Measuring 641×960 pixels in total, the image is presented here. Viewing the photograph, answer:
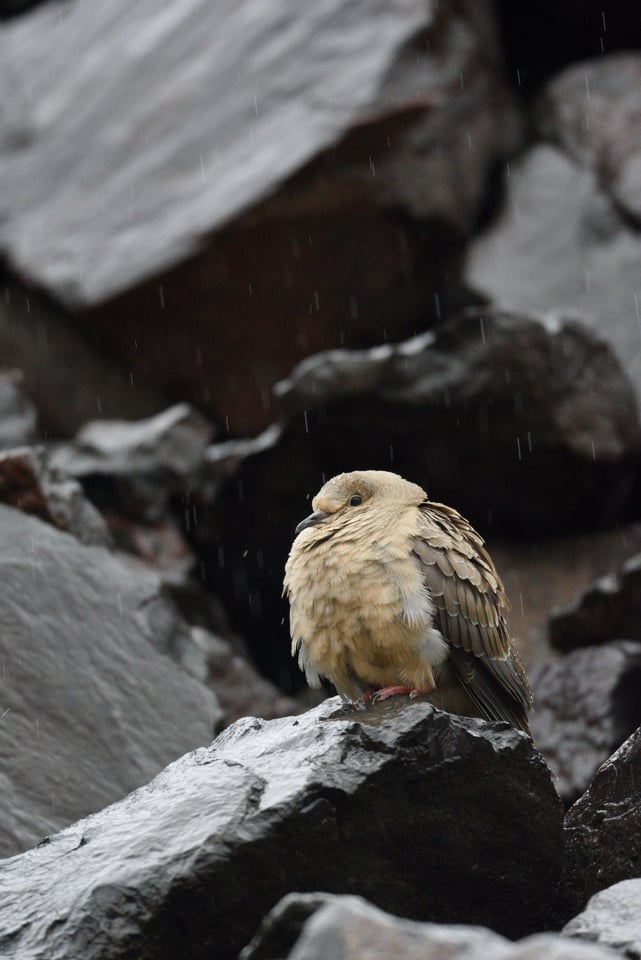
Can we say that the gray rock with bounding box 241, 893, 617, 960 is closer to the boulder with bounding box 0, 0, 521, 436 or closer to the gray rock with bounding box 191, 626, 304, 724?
the gray rock with bounding box 191, 626, 304, 724

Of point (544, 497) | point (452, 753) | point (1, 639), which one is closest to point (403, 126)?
point (544, 497)

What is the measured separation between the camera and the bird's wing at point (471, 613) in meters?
5.23

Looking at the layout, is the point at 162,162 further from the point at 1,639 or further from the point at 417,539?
the point at 417,539

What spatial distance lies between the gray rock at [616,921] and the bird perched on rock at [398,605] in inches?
52.7

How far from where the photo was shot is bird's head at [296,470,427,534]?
5500 mm

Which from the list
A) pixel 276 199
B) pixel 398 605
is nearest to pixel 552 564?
pixel 276 199

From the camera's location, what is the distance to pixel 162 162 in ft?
41.8

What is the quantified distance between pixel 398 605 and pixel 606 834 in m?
1.14

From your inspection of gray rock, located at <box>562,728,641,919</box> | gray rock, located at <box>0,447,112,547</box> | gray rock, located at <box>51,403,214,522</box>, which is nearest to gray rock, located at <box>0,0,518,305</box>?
gray rock, located at <box>51,403,214,522</box>

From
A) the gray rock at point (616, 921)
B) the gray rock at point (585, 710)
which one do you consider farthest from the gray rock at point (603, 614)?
the gray rock at point (616, 921)

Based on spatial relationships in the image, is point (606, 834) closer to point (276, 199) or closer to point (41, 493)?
point (41, 493)

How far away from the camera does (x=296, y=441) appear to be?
930 cm

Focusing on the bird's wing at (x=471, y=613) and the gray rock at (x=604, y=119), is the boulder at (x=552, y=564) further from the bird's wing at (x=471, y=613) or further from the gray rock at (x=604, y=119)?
the bird's wing at (x=471, y=613)

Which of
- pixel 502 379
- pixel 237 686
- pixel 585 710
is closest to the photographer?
pixel 585 710
